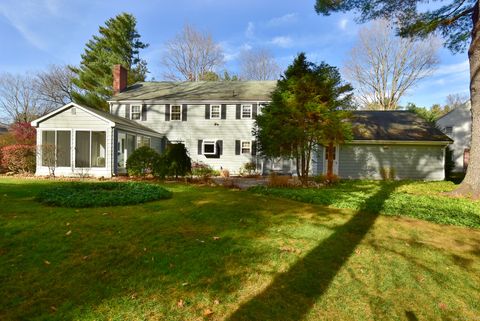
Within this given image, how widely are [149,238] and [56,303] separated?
5.52ft

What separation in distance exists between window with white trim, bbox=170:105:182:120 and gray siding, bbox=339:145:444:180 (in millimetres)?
10910

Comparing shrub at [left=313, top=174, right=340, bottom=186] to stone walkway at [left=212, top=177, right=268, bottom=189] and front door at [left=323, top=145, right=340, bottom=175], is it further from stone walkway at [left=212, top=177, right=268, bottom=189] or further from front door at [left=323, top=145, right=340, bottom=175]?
front door at [left=323, top=145, right=340, bottom=175]

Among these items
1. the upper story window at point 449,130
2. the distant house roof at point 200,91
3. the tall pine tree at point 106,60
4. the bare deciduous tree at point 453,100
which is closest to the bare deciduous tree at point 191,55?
the tall pine tree at point 106,60

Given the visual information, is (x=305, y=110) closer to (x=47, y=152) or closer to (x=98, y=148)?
(x=47, y=152)

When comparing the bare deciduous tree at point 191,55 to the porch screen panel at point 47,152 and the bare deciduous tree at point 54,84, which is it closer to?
the bare deciduous tree at point 54,84

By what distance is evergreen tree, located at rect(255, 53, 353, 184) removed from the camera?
10.2 m

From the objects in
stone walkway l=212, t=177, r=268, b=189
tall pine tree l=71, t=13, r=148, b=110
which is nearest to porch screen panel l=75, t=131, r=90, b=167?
stone walkway l=212, t=177, r=268, b=189

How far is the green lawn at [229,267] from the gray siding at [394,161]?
10.0 m

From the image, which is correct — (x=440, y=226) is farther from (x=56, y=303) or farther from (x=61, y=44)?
(x=61, y=44)

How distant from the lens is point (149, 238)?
4277 mm

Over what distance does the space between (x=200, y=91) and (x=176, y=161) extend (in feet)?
31.0

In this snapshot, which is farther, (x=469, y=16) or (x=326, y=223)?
(x=469, y=16)

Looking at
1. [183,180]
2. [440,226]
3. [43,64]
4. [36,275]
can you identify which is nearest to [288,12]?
[183,180]

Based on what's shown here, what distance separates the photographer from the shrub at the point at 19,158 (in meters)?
13.0
